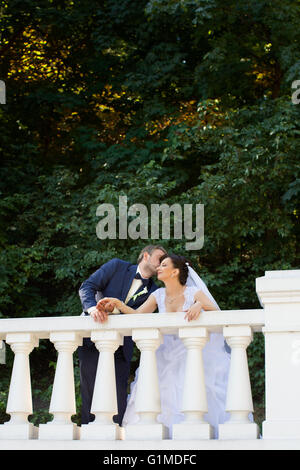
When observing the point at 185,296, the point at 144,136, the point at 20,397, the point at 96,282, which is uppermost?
the point at 144,136

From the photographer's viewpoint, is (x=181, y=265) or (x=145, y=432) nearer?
(x=145, y=432)

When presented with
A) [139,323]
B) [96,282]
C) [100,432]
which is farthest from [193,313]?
[96,282]

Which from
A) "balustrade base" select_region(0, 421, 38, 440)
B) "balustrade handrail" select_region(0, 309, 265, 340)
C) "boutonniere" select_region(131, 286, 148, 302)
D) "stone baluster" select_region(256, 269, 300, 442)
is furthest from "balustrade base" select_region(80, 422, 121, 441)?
"boutonniere" select_region(131, 286, 148, 302)

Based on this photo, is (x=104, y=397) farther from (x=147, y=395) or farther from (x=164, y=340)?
(x=164, y=340)

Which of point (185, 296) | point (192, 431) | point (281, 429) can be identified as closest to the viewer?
point (281, 429)

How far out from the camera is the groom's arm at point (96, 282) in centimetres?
497

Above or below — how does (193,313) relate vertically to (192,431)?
above

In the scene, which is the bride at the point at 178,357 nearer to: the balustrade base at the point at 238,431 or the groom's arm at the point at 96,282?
the groom's arm at the point at 96,282

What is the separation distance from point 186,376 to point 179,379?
2.65 ft

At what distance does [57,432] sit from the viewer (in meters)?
3.92

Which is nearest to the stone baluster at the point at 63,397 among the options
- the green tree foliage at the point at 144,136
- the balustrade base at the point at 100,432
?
the balustrade base at the point at 100,432

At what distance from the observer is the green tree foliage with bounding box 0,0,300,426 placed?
10.9 m

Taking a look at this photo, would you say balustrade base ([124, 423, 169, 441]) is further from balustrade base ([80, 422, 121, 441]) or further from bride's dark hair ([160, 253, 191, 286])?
bride's dark hair ([160, 253, 191, 286])
